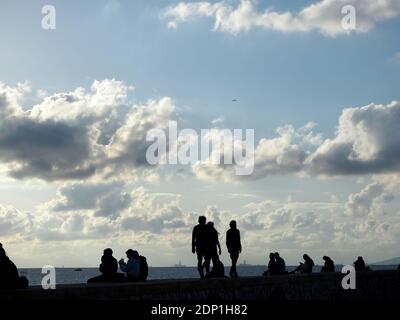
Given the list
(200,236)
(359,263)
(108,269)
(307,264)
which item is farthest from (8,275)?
(359,263)

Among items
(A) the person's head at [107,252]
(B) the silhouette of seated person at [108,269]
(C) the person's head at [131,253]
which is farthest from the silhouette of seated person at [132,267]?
(A) the person's head at [107,252]

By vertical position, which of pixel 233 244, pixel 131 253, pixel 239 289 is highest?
pixel 233 244

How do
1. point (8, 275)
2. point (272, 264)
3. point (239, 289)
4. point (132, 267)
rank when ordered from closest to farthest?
point (8, 275), point (239, 289), point (132, 267), point (272, 264)

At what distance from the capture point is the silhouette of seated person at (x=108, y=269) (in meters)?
20.9

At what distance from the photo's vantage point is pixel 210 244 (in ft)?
75.3

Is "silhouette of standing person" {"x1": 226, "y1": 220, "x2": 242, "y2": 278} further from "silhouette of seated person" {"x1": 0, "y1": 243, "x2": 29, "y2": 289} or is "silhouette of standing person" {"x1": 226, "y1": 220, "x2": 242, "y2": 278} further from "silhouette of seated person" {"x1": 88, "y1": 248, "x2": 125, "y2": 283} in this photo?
"silhouette of seated person" {"x1": 0, "y1": 243, "x2": 29, "y2": 289}

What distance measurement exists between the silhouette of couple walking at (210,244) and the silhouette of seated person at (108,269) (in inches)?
111

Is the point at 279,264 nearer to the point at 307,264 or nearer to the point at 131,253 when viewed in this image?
the point at 307,264

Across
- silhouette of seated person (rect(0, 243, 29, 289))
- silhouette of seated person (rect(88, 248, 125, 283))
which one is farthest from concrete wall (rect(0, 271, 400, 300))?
silhouette of seated person (rect(88, 248, 125, 283))

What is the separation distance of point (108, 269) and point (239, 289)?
3913mm

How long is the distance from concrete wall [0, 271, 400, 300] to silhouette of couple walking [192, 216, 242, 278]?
2108 mm
